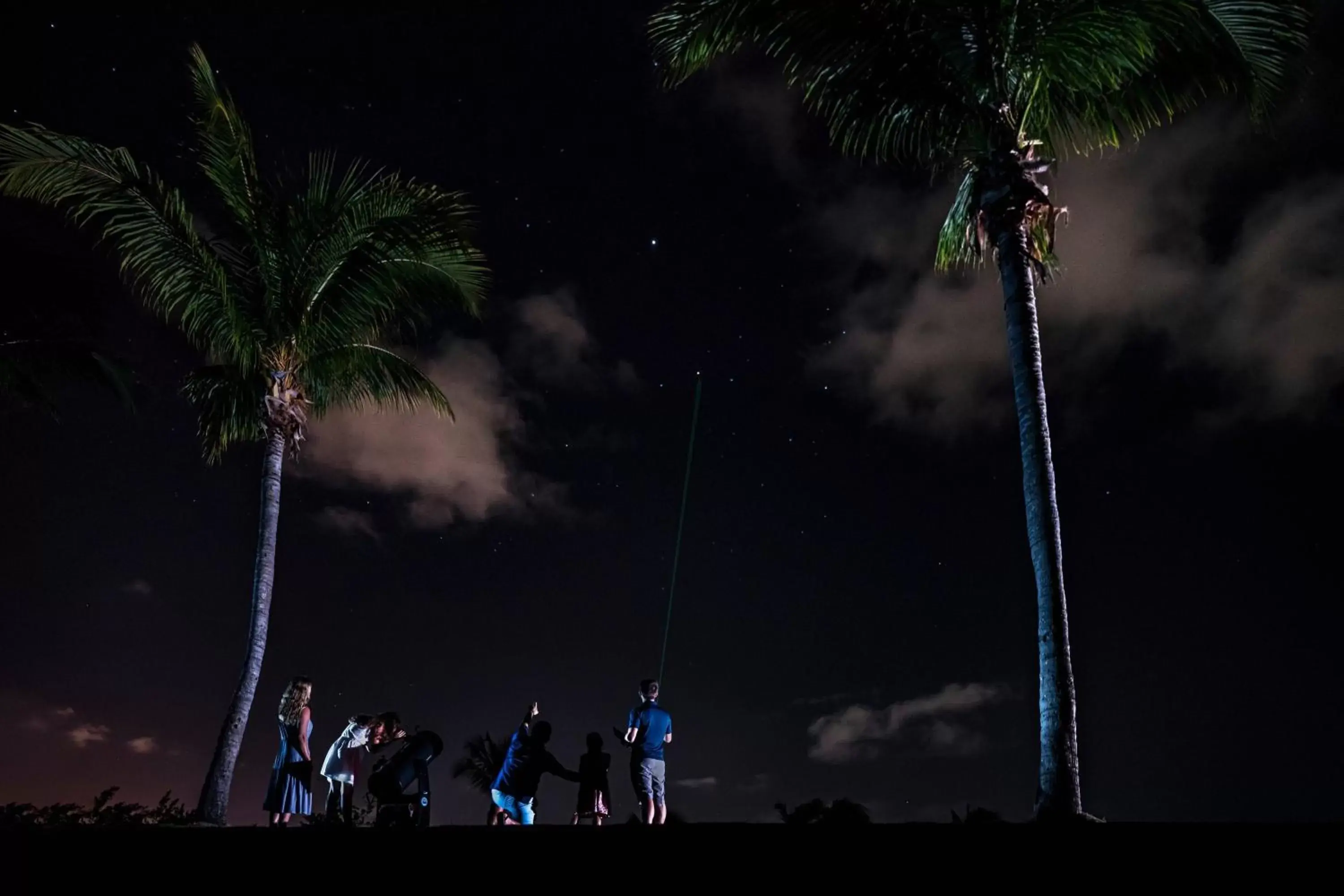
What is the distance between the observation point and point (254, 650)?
1559 cm

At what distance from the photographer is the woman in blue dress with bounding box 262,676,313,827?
11977 mm

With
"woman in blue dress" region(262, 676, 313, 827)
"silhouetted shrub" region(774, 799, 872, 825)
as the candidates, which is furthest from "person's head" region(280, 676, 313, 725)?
"silhouetted shrub" region(774, 799, 872, 825)

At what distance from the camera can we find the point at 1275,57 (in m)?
11.7

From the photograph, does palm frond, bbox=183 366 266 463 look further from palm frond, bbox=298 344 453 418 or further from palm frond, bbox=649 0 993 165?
palm frond, bbox=649 0 993 165

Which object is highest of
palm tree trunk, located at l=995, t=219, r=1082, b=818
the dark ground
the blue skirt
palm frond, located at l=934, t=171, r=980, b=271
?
palm frond, located at l=934, t=171, r=980, b=271

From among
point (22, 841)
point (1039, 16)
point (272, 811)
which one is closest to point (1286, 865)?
point (22, 841)

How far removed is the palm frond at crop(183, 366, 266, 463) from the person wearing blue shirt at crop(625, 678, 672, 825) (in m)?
8.43

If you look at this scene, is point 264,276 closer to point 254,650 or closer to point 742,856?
point 254,650

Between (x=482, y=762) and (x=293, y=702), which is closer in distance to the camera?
(x=293, y=702)

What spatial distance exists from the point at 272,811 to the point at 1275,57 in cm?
1423

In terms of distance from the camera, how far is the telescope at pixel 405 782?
374 inches

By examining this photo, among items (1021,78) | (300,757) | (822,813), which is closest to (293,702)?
(300,757)

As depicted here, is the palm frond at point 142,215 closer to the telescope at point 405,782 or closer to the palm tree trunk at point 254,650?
the palm tree trunk at point 254,650

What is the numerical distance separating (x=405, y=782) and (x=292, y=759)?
3154 millimetres
